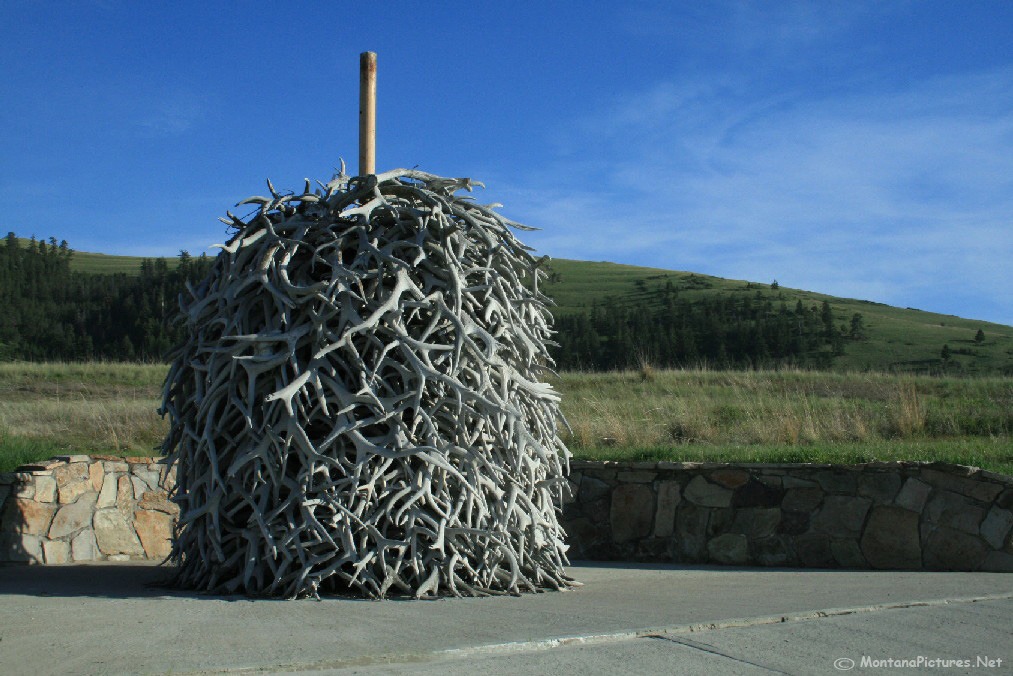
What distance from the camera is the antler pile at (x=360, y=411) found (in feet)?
17.2

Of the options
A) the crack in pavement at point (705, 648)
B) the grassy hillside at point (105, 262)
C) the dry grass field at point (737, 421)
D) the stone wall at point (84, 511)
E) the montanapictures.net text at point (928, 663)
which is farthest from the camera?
the grassy hillside at point (105, 262)

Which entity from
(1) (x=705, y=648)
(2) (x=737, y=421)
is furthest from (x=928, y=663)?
(2) (x=737, y=421)

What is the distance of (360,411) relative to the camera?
5.45m

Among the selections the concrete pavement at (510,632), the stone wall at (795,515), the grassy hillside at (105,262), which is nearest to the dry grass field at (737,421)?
the stone wall at (795,515)

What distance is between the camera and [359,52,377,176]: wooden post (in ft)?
21.7

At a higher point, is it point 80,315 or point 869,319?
point 869,319

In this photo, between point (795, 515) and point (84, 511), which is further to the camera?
point (795, 515)

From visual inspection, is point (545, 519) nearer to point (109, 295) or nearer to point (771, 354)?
point (771, 354)

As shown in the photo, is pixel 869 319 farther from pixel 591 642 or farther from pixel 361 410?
pixel 591 642

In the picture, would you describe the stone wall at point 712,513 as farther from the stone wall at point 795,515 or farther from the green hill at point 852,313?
the green hill at point 852,313

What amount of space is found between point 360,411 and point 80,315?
2743 centimetres

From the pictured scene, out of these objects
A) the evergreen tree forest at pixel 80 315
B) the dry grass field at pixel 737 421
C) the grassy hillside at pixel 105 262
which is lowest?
the dry grass field at pixel 737 421

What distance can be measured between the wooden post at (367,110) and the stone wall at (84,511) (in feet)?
9.77

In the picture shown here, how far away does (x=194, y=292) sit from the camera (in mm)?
6102
